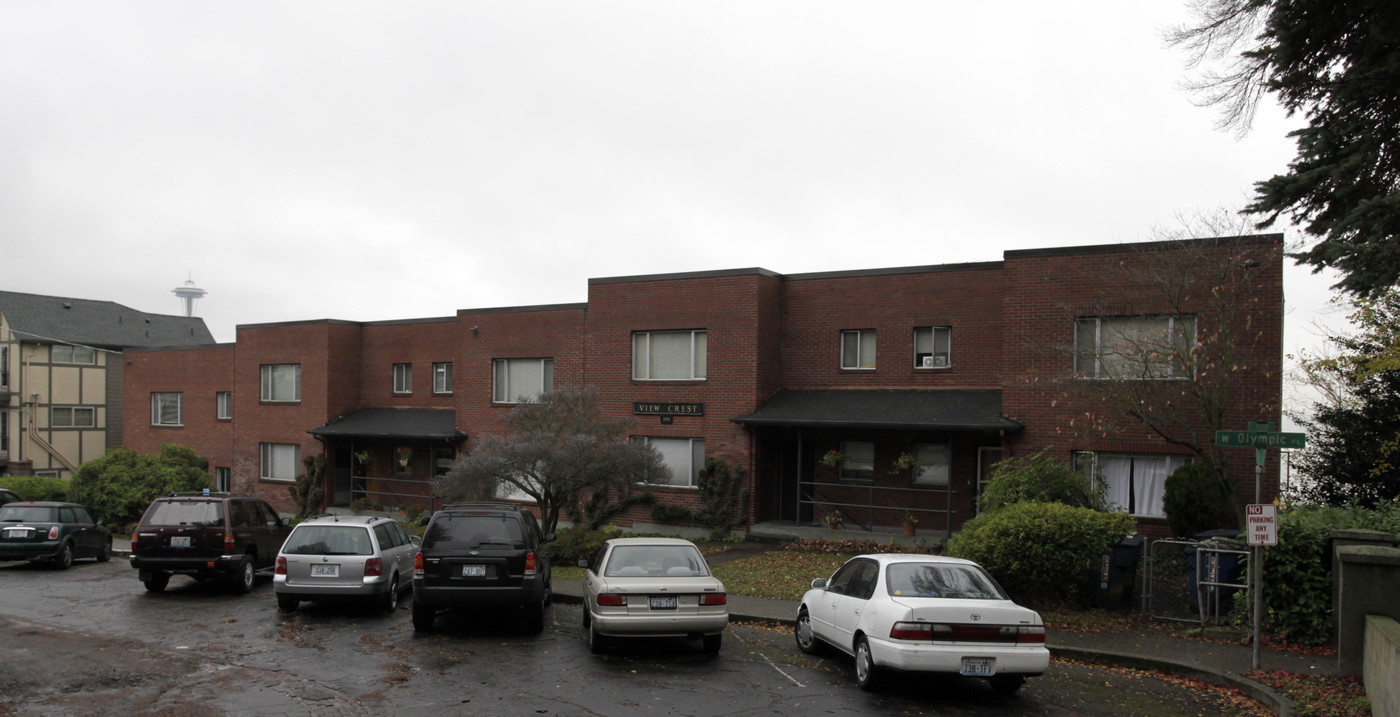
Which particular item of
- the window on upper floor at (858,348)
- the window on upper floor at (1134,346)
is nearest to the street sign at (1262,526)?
the window on upper floor at (1134,346)

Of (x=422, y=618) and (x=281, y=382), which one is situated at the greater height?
(x=281, y=382)

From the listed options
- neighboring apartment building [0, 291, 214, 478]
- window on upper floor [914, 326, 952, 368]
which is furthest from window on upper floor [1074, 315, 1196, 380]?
neighboring apartment building [0, 291, 214, 478]

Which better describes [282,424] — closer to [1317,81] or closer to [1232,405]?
[1232,405]

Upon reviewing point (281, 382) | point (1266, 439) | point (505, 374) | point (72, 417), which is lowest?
point (72, 417)

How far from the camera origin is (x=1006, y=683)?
986cm

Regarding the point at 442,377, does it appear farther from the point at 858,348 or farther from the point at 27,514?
the point at 858,348

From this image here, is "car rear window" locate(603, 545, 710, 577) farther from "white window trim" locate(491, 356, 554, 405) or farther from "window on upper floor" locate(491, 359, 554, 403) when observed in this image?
Result: "white window trim" locate(491, 356, 554, 405)

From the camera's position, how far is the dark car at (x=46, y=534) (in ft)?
66.1

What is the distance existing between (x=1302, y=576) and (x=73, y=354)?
51.3 metres

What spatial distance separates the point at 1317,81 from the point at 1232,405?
7856 millimetres

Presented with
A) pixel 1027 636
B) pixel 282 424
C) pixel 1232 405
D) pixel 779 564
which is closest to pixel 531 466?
pixel 779 564

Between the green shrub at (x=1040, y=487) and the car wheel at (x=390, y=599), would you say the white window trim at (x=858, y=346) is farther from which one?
the car wheel at (x=390, y=599)

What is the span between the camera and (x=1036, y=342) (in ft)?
64.9

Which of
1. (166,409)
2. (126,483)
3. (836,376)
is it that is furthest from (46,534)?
(166,409)
